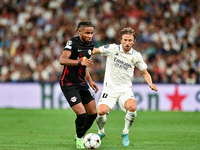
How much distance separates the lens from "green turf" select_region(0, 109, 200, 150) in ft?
21.0

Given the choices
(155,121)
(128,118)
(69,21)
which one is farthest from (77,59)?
(69,21)

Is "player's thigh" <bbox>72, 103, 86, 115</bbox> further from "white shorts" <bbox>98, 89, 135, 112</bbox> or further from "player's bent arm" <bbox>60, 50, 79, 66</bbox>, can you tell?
"white shorts" <bbox>98, 89, 135, 112</bbox>

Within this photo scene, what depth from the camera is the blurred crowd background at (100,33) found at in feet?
49.8

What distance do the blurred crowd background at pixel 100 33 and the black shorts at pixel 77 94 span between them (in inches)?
326

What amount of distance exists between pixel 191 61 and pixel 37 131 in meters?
8.80

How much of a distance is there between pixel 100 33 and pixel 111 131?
871cm

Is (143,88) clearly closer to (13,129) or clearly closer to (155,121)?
(155,121)

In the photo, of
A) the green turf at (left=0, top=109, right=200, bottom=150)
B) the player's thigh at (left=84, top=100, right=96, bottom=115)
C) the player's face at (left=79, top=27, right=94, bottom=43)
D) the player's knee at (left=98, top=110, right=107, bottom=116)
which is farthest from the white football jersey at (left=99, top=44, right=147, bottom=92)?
the green turf at (left=0, top=109, right=200, bottom=150)

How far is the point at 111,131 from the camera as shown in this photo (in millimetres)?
8609

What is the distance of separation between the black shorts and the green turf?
2.84 ft

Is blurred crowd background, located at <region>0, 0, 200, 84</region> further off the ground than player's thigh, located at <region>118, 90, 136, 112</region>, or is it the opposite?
blurred crowd background, located at <region>0, 0, 200, 84</region>

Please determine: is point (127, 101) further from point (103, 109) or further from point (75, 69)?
point (75, 69)

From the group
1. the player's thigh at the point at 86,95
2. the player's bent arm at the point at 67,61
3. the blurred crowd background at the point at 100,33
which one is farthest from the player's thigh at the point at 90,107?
the blurred crowd background at the point at 100,33

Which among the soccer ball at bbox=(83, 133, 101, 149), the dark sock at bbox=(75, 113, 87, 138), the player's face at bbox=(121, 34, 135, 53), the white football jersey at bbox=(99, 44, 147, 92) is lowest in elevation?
the soccer ball at bbox=(83, 133, 101, 149)
